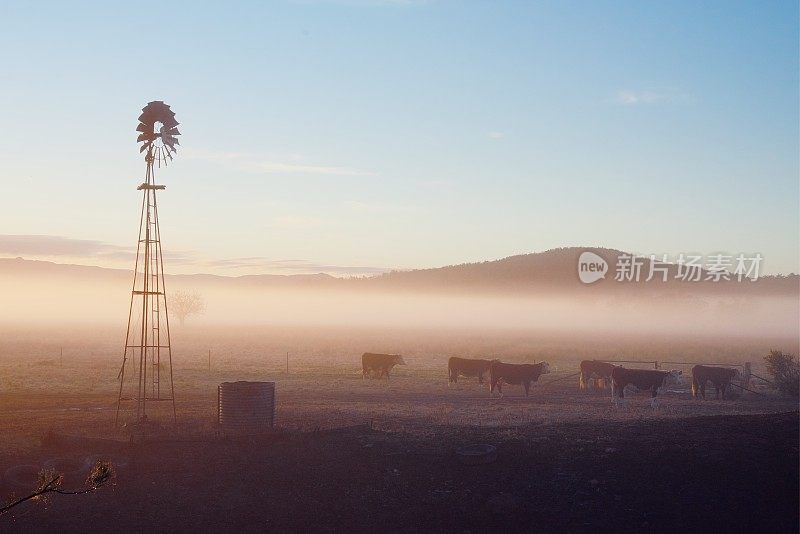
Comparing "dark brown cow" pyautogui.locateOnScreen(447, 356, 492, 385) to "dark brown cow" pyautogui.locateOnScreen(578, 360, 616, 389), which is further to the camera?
"dark brown cow" pyautogui.locateOnScreen(447, 356, 492, 385)

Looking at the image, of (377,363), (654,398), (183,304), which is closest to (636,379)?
(654,398)

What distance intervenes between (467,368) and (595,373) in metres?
5.80

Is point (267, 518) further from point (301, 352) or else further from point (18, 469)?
point (301, 352)

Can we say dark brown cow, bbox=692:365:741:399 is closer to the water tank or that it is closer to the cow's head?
the cow's head

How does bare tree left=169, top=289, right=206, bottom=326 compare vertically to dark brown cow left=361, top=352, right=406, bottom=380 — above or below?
above

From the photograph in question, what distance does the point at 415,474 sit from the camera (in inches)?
602

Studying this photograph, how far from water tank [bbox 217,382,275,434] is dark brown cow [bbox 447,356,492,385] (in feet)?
52.5

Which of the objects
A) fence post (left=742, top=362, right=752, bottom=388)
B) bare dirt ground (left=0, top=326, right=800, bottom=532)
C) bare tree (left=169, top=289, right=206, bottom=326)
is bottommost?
bare dirt ground (left=0, top=326, right=800, bottom=532)

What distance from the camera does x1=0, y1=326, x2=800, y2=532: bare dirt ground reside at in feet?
43.7

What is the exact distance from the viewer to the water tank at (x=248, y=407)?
19828 millimetres

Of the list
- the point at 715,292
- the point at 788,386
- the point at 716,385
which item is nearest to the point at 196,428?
the point at 716,385

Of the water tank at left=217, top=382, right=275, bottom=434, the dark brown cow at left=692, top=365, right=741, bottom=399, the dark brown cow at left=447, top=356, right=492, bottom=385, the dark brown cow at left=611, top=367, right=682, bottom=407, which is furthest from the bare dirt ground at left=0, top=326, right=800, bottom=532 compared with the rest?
the dark brown cow at left=447, top=356, right=492, bottom=385

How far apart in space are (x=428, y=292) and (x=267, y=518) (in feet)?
604

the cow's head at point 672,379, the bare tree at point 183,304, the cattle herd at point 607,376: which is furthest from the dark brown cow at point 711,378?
the bare tree at point 183,304
